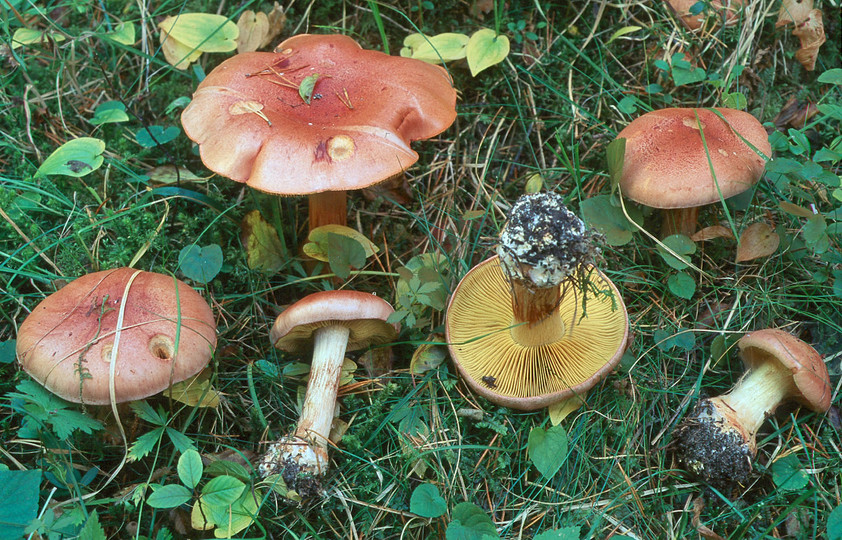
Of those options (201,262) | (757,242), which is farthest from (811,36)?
(201,262)

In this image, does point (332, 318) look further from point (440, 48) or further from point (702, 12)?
point (702, 12)

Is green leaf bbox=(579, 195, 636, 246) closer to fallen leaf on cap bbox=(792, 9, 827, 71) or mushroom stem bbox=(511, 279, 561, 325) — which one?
mushroom stem bbox=(511, 279, 561, 325)

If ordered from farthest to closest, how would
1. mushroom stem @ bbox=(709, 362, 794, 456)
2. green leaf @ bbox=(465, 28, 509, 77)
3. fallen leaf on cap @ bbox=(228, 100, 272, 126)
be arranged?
1. green leaf @ bbox=(465, 28, 509, 77)
2. fallen leaf on cap @ bbox=(228, 100, 272, 126)
3. mushroom stem @ bbox=(709, 362, 794, 456)

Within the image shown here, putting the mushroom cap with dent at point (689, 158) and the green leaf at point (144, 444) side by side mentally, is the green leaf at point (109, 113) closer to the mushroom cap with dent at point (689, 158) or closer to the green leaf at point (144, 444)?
the green leaf at point (144, 444)

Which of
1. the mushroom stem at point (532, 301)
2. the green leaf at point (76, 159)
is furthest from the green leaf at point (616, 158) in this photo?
the green leaf at point (76, 159)

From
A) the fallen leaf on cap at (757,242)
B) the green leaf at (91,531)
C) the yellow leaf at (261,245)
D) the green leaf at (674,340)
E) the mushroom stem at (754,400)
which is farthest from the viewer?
the yellow leaf at (261,245)

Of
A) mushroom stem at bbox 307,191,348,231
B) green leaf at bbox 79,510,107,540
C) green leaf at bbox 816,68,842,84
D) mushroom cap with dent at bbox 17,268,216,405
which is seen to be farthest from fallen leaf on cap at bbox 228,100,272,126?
green leaf at bbox 816,68,842,84
